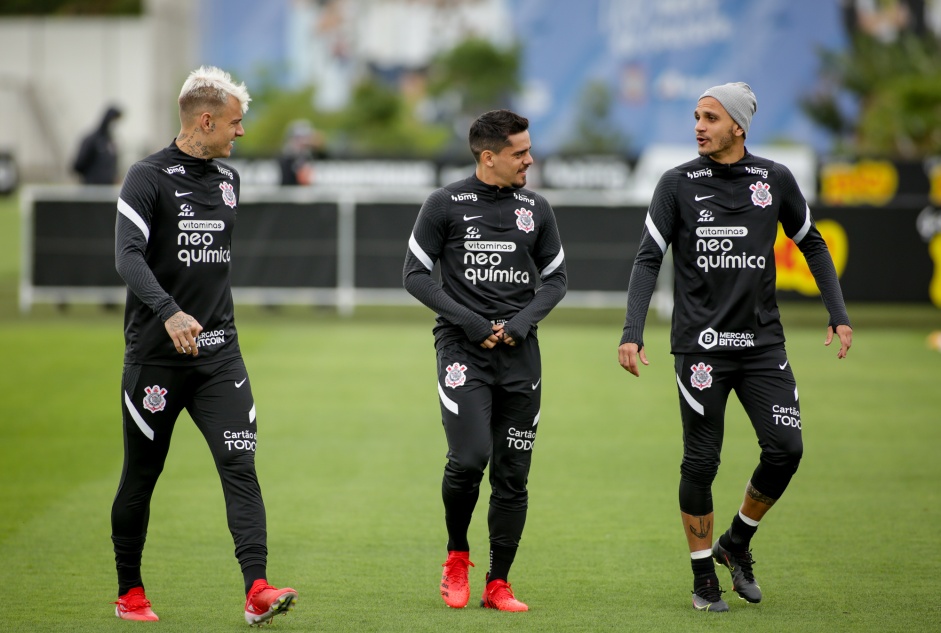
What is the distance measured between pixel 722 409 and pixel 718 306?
0.44 m

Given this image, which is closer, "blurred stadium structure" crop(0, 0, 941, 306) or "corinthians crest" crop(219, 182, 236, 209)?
"corinthians crest" crop(219, 182, 236, 209)

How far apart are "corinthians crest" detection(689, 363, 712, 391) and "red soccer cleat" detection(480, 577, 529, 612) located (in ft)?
3.92

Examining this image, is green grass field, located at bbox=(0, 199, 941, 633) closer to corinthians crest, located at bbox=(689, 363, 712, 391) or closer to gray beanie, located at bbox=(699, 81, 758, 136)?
corinthians crest, located at bbox=(689, 363, 712, 391)

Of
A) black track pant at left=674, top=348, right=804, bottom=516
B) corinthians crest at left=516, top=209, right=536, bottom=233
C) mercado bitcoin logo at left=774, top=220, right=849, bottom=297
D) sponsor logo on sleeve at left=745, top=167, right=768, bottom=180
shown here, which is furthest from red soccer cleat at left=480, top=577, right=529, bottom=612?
mercado bitcoin logo at left=774, top=220, right=849, bottom=297

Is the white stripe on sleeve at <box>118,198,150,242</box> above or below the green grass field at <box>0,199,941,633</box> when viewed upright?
above

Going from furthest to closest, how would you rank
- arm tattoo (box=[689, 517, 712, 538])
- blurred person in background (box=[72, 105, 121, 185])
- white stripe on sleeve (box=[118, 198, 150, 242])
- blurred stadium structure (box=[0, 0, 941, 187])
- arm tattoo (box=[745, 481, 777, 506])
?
1. blurred stadium structure (box=[0, 0, 941, 187])
2. blurred person in background (box=[72, 105, 121, 185])
3. arm tattoo (box=[745, 481, 777, 506])
4. arm tattoo (box=[689, 517, 712, 538])
5. white stripe on sleeve (box=[118, 198, 150, 242])

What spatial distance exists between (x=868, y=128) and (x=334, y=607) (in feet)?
127

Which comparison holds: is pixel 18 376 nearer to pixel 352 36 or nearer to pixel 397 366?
pixel 397 366

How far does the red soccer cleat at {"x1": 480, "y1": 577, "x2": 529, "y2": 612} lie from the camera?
550 centimetres

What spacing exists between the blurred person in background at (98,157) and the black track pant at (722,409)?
13.2 meters

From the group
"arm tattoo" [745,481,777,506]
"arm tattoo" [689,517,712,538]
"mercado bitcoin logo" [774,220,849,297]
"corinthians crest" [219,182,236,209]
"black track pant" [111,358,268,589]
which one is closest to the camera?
"black track pant" [111,358,268,589]

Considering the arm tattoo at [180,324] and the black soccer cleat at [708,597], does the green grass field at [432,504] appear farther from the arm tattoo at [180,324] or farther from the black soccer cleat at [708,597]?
the arm tattoo at [180,324]

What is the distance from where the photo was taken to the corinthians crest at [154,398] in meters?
5.21

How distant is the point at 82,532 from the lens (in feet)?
22.6
